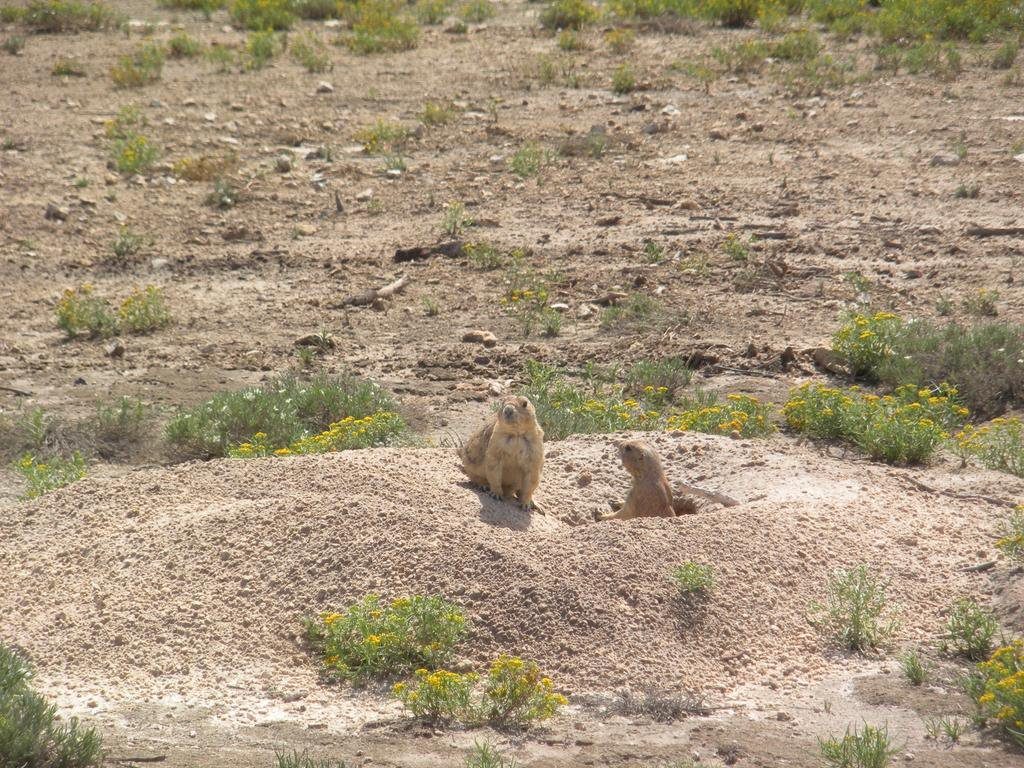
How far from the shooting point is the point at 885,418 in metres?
8.76

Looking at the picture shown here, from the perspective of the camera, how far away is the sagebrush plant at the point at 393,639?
5820 millimetres

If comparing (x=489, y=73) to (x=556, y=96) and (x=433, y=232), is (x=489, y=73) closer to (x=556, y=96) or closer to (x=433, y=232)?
(x=556, y=96)

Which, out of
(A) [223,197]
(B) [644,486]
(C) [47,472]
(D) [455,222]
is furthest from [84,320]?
(B) [644,486]

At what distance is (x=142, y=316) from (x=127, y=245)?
169 centimetres

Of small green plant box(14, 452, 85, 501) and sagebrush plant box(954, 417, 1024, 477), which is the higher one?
sagebrush plant box(954, 417, 1024, 477)

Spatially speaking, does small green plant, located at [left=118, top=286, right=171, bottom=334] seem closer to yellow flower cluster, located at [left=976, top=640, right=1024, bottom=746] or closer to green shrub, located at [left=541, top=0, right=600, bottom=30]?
yellow flower cluster, located at [left=976, top=640, right=1024, bottom=746]

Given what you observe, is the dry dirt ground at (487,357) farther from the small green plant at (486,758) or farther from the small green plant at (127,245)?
the small green plant at (127,245)

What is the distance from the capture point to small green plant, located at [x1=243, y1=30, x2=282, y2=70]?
62.5 ft

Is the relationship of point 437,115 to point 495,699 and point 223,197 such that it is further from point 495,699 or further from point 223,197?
point 495,699

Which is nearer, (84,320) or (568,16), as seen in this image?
(84,320)

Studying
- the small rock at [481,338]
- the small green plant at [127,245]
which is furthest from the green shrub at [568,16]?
the small rock at [481,338]

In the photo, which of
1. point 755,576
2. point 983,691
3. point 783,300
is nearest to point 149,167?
point 783,300

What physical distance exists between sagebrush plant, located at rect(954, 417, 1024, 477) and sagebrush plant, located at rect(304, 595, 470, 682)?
149 inches

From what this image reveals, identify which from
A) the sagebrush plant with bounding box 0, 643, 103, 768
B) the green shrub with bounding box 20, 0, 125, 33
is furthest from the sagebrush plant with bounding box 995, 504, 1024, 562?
the green shrub with bounding box 20, 0, 125, 33
